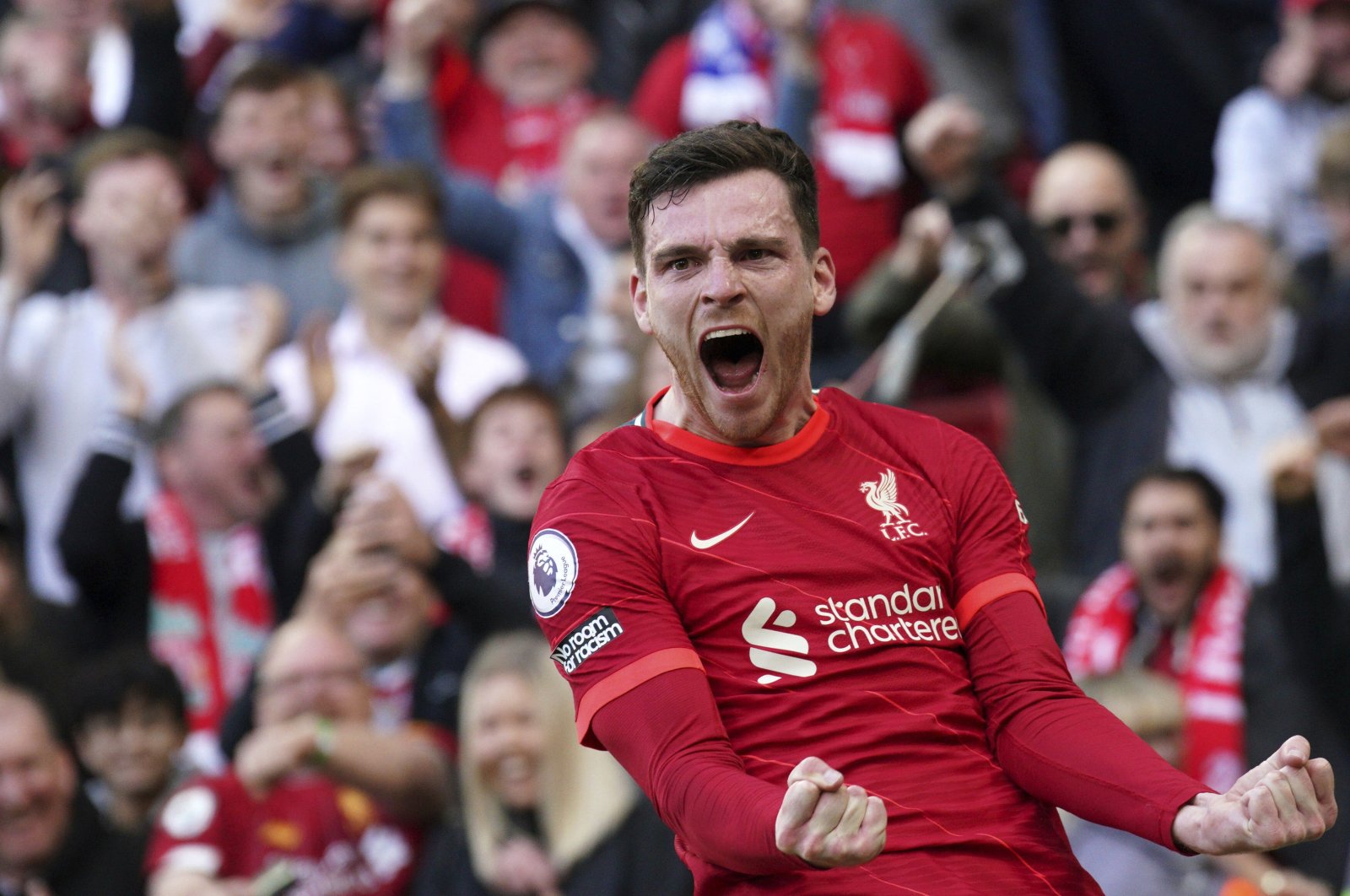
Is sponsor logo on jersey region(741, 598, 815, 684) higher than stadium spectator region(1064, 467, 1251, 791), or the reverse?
sponsor logo on jersey region(741, 598, 815, 684)

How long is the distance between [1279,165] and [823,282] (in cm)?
543

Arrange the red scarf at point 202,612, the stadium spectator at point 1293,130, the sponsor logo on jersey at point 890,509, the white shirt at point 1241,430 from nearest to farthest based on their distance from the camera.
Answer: the sponsor logo on jersey at point 890,509 < the white shirt at point 1241,430 < the red scarf at point 202,612 < the stadium spectator at point 1293,130

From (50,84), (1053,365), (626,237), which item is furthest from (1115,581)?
(50,84)

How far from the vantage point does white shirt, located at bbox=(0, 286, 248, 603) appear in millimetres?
7410

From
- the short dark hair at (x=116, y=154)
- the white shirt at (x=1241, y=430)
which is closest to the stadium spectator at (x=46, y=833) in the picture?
the short dark hair at (x=116, y=154)

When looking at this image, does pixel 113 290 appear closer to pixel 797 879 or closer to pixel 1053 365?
pixel 1053 365

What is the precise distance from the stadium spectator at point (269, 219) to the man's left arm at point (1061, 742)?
5.13 m

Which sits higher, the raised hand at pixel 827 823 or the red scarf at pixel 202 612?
the raised hand at pixel 827 823

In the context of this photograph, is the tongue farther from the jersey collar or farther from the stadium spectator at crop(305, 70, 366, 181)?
the stadium spectator at crop(305, 70, 366, 181)

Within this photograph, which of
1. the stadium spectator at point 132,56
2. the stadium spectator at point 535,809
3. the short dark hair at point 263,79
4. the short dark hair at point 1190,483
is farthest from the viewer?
the stadium spectator at point 132,56

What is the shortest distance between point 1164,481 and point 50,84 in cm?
515

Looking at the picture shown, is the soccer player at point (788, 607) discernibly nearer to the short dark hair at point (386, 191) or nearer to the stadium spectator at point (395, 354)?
the stadium spectator at point (395, 354)

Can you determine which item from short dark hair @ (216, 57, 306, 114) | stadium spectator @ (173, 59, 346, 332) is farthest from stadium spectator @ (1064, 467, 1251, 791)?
short dark hair @ (216, 57, 306, 114)

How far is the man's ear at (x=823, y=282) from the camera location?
3.02 meters
